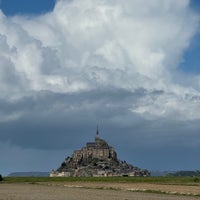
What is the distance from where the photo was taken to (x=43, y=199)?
2152 inches

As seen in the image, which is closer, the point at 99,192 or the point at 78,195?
the point at 78,195

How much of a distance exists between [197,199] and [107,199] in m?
10.8

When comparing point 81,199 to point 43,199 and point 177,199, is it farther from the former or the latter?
point 177,199

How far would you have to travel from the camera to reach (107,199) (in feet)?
186

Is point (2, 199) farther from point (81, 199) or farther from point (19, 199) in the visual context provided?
point (81, 199)

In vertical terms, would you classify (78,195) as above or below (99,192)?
below

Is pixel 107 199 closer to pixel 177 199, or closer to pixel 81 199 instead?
pixel 81 199

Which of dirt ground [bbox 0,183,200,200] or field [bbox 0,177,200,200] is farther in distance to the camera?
field [bbox 0,177,200,200]

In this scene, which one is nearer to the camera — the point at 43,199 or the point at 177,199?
the point at 43,199

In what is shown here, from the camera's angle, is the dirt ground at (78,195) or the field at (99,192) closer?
the dirt ground at (78,195)

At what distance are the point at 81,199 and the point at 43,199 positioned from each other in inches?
167

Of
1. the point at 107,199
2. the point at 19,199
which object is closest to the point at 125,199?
the point at 107,199

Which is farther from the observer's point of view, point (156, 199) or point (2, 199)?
point (156, 199)

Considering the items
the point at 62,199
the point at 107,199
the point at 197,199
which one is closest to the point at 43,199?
the point at 62,199
